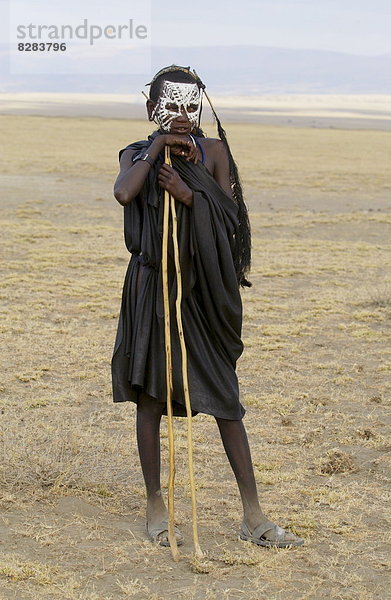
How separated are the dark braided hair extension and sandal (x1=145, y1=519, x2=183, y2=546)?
1092mm

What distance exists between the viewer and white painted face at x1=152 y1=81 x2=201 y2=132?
3.69 meters

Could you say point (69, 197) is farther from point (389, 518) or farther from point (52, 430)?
point (389, 518)

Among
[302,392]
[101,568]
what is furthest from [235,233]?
[302,392]

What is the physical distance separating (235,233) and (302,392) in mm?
2926

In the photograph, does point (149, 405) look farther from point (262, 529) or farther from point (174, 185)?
point (174, 185)

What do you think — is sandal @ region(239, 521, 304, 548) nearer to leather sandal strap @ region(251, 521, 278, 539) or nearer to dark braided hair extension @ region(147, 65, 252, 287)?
Result: leather sandal strap @ region(251, 521, 278, 539)

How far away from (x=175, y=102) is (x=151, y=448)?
1.44 meters

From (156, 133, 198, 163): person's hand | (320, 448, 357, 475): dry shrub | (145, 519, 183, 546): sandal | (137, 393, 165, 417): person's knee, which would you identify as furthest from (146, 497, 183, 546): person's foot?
(156, 133, 198, 163): person's hand

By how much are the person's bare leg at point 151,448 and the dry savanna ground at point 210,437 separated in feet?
0.39

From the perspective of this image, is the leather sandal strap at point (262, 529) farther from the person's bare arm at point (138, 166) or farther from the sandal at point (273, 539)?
the person's bare arm at point (138, 166)

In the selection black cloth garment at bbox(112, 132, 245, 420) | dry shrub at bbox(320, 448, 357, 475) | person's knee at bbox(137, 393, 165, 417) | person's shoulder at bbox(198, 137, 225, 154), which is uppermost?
person's shoulder at bbox(198, 137, 225, 154)

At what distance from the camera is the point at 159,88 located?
3.72 m

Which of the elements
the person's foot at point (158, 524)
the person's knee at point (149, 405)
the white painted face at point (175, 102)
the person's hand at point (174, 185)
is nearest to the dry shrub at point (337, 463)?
the person's foot at point (158, 524)

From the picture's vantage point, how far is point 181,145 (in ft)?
12.1
